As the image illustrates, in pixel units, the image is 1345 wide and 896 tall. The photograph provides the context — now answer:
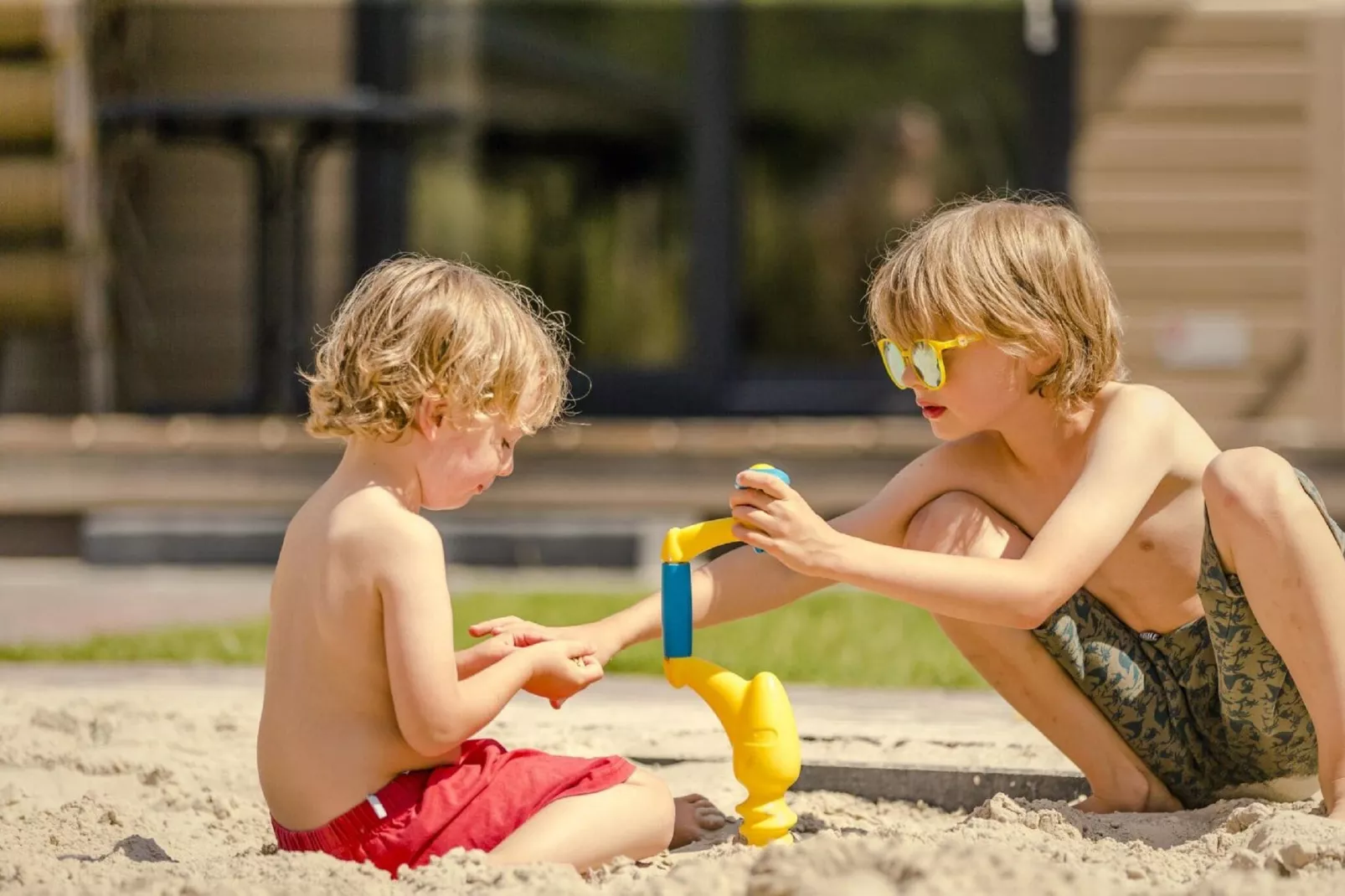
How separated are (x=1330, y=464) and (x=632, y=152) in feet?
11.5

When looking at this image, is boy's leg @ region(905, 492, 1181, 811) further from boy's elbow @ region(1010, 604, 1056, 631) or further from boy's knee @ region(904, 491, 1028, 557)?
boy's elbow @ region(1010, 604, 1056, 631)

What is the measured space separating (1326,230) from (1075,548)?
206 inches

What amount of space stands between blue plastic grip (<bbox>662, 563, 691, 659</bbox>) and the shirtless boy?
12 cm

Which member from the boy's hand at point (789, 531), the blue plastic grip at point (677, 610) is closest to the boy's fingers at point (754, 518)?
the boy's hand at point (789, 531)

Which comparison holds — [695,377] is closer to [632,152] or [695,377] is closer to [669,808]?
[632,152]

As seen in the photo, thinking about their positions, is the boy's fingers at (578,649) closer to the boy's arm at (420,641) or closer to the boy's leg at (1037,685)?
the boy's arm at (420,641)

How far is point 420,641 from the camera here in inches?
82.3

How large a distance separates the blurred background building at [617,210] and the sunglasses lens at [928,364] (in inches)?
141

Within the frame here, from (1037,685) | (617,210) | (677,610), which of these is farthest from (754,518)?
(617,210)

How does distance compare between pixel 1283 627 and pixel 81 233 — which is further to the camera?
pixel 81 233

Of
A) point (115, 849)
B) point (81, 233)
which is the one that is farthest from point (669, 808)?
point (81, 233)

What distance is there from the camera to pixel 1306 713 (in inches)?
96.3

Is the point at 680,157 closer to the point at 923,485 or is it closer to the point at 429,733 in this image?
the point at 923,485

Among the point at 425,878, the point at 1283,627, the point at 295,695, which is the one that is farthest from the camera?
the point at 1283,627
